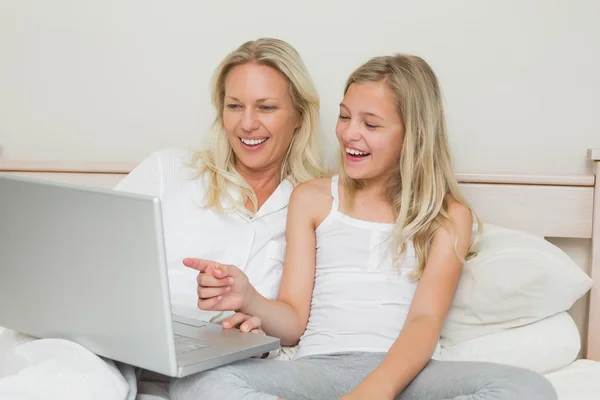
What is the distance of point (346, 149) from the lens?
1.45 m

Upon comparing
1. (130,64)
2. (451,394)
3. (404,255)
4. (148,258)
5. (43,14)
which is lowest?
(451,394)

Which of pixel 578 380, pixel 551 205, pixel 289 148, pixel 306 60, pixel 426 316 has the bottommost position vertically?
pixel 578 380

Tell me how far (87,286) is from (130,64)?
1094 millimetres

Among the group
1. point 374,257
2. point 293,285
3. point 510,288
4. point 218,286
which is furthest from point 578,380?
point 218,286

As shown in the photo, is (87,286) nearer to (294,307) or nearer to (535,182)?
(294,307)

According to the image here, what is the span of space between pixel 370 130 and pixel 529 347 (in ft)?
1.66

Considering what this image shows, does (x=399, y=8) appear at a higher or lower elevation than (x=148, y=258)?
higher

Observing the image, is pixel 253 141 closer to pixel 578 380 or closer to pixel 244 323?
pixel 244 323

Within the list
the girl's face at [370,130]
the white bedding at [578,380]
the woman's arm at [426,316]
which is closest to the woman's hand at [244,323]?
the woman's arm at [426,316]

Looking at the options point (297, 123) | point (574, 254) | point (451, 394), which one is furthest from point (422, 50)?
point (451, 394)

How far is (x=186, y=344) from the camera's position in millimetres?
1154

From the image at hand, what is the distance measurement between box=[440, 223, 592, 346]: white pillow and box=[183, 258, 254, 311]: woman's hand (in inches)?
17.5

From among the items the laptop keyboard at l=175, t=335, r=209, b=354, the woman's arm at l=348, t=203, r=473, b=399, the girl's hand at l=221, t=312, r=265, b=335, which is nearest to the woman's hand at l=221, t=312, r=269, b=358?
the girl's hand at l=221, t=312, r=265, b=335

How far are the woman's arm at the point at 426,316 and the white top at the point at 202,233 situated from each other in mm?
336
